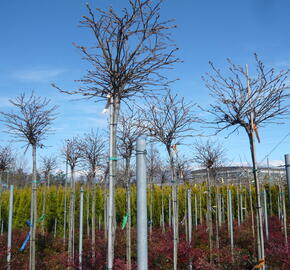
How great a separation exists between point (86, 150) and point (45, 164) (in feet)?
15.7

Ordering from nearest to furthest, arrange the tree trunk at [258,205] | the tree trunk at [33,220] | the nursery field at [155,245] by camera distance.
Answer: the tree trunk at [258,205]
the tree trunk at [33,220]
the nursery field at [155,245]

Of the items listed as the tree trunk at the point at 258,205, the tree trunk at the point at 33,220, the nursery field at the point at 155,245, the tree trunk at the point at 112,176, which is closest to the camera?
the tree trunk at the point at 112,176

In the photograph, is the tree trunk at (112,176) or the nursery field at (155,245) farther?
the nursery field at (155,245)

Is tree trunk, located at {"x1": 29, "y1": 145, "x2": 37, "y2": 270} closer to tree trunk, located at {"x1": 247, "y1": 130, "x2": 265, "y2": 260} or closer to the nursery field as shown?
the nursery field

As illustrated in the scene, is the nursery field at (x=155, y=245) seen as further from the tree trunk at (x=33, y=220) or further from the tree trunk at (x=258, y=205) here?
the tree trunk at (x=258, y=205)

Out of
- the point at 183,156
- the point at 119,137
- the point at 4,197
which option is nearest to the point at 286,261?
the point at 119,137

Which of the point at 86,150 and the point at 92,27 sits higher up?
the point at 92,27

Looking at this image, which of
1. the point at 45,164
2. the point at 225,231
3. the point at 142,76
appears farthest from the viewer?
the point at 45,164

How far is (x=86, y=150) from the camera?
348 inches

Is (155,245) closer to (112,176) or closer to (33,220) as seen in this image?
(33,220)

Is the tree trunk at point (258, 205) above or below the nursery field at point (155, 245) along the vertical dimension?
above

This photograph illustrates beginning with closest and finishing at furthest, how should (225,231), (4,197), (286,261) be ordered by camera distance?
(286,261) → (225,231) → (4,197)

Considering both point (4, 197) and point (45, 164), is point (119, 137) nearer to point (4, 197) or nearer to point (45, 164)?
point (45, 164)

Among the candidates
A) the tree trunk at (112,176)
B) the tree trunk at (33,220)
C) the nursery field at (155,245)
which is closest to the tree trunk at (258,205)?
the nursery field at (155,245)
